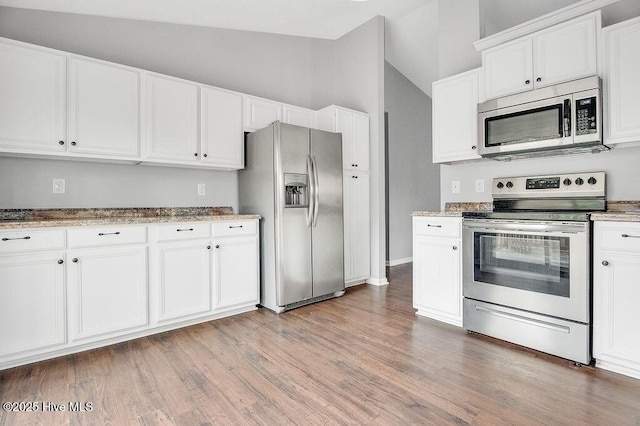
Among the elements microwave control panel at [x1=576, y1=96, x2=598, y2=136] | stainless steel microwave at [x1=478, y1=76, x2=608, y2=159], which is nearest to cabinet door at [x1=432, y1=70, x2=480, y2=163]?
stainless steel microwave at [x1=478, y1=76, x2=608, y2=159]

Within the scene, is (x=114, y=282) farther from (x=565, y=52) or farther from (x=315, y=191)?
(x=565, y=52)

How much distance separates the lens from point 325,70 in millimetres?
4641

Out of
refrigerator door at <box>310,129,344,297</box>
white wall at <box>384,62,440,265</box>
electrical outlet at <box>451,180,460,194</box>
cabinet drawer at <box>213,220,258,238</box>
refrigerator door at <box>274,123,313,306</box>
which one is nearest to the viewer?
cabinet drawer at <box>213,220,258,238</box>

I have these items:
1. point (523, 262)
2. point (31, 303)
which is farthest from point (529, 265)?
point (31, 303)

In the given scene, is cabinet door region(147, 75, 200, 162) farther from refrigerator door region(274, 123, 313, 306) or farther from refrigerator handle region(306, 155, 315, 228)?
refrigerator handle region(306, 155, 315, 228)

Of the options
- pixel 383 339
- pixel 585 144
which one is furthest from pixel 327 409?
pixel 585 144

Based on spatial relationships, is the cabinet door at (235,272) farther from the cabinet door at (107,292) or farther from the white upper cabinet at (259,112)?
the white upper cabinet at (259,112)

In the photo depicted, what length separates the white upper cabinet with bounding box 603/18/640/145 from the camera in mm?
2088

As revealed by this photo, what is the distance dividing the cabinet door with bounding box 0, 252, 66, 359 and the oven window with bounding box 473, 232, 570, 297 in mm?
2956

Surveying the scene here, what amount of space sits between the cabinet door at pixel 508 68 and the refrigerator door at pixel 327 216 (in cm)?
149

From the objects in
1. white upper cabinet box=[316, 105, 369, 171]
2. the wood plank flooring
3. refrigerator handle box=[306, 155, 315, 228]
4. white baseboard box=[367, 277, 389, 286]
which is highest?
white upper cabinet box=[316, 105, 369, 171]

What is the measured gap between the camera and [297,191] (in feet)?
10.9

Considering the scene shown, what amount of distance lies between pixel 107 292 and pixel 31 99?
1.45 m

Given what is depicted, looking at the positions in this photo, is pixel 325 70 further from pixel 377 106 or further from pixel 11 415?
pixel 11 415
